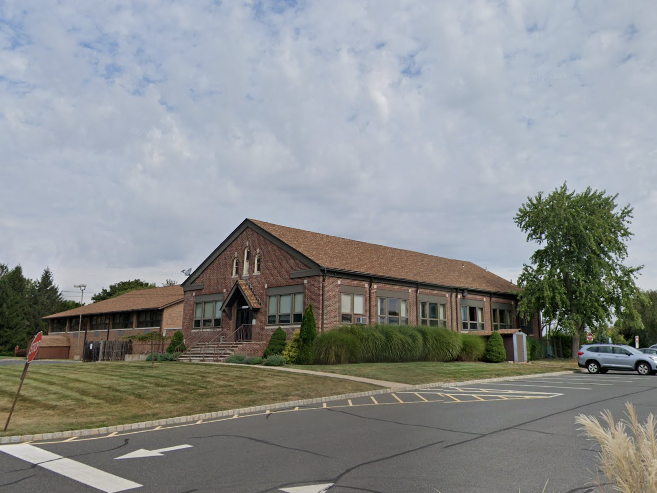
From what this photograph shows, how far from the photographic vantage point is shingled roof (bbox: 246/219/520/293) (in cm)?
3155

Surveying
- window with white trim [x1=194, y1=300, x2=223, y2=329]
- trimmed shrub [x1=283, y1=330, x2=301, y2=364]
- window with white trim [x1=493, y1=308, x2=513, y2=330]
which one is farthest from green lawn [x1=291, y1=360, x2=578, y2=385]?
window with white trim [x1=493, y1=308, x2=513, y2=330]

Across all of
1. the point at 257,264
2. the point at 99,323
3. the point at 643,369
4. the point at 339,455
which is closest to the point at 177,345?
the point at 257,264

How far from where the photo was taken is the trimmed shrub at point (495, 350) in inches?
1286

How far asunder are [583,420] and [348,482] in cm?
406

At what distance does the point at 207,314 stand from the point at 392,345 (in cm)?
1426

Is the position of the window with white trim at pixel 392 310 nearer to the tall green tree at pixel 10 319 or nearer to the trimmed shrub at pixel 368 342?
the trimmed shrub at pixel 368 342

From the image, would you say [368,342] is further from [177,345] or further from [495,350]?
[177,345]

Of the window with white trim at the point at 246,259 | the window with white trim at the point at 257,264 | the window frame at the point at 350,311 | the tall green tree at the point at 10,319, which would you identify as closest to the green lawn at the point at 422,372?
the window frame at the point at 350,311

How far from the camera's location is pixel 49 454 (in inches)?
338

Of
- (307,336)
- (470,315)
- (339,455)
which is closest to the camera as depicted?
(339,455)

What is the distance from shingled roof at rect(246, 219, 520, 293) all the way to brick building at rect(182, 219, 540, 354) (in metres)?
0.12

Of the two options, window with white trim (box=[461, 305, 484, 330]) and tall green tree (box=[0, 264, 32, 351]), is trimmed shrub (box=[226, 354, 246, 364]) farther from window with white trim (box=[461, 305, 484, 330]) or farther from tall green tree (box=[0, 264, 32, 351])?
tall green tree (box=[0, 264, 32, 351])

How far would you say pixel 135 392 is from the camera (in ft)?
50.4

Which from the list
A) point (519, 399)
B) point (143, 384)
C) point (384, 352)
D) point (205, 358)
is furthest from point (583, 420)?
point (205, 358)
